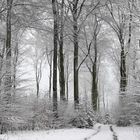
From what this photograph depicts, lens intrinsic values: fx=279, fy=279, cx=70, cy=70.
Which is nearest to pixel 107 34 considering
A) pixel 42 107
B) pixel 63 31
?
pixel 63 31

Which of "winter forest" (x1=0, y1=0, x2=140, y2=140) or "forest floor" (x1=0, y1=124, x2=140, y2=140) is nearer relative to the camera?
"forest floor" (x1=0, y1=124, x2=140, y2=140)

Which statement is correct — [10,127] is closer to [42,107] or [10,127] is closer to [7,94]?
[7,94]

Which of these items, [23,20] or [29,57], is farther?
[29,57]

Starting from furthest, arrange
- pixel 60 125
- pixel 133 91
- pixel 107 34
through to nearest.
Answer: pixel 107 34
pixel 60 125
pixel 133 91

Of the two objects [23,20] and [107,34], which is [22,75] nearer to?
[23,20]

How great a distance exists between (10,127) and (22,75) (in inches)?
108

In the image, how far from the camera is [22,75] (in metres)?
14.2

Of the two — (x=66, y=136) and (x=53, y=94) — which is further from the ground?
(x=53, y=94)

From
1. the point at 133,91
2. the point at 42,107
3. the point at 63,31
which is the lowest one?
the point at 42,107

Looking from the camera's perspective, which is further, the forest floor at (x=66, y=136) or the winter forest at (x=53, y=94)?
the winter forest at (x=53, y=94)

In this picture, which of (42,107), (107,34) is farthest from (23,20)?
(107,34)

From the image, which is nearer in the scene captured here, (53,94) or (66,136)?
(66,136)

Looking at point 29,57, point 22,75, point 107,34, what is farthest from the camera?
point 29,57

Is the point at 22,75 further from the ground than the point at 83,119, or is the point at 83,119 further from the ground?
the point at 22,75
